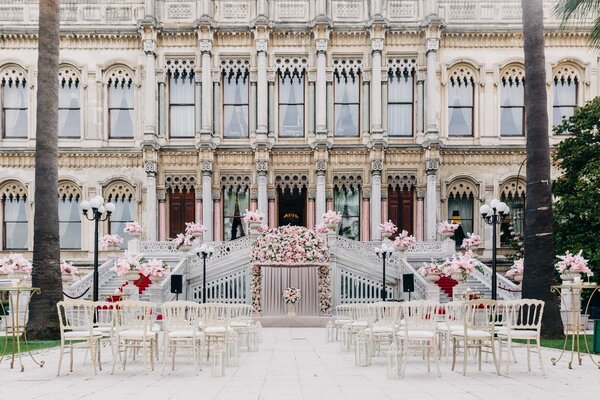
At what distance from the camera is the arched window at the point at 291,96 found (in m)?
30.9

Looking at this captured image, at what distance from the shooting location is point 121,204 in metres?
31.0

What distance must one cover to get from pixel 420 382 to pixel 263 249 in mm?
14279

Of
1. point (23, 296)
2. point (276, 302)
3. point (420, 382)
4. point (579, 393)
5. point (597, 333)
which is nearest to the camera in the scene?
point (579, 393)

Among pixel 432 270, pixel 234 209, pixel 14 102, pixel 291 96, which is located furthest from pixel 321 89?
pixel 14 102

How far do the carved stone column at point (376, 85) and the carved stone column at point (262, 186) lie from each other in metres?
4.86

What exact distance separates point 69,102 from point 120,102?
2237mm

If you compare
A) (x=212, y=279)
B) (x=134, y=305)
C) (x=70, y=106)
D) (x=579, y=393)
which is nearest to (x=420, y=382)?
(x=579, y=393)

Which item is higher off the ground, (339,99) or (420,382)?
(339,99)

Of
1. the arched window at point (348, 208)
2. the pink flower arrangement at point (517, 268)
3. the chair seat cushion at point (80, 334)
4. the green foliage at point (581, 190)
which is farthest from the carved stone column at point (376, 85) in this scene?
the chair seat cushion at point (80, 334)

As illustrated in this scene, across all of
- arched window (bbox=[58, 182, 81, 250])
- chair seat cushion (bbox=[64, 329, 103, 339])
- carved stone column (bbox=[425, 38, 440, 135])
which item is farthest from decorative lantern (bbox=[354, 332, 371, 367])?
arched window (bbox=[58, 182, 81, 250])

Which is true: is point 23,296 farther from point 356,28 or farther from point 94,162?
point 356,28

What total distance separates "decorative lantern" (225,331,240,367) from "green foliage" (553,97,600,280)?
525 inches

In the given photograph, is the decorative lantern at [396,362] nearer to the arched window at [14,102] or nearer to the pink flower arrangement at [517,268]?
the pink flower arrangement at [517,268]

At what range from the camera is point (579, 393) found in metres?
8.61
